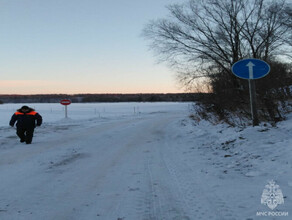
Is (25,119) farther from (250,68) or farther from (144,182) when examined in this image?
(250,68)

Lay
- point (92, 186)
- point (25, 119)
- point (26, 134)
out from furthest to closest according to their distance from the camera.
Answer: point (25, 119) → point (26, 134) → point (92, 186)

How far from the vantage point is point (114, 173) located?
5.01 m

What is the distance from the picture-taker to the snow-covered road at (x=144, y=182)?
3154 millimetres

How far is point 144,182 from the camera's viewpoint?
4367 millimetres

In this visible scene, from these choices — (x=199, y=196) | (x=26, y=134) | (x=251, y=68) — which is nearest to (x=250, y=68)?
(x=251, y=68)

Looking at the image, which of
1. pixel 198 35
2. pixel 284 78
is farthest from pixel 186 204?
pixel 198 35

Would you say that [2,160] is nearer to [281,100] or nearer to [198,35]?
[281,100]

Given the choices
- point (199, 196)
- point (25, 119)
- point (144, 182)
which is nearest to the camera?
point (199, 196)

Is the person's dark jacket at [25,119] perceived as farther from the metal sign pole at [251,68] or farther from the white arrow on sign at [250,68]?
the white arrow on sign at [250,68]

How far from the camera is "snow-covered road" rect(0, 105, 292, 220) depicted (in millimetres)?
3154

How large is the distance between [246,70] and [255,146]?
2429mm

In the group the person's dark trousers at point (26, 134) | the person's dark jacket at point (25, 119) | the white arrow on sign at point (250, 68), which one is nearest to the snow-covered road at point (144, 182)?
the white arrow on sign at point (250, 68)

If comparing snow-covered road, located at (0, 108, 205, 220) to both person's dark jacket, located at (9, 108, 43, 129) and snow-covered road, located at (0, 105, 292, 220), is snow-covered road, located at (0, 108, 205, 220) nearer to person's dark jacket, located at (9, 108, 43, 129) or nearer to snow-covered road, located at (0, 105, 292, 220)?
snow-covered road, located at (0, 105, 292, 220)

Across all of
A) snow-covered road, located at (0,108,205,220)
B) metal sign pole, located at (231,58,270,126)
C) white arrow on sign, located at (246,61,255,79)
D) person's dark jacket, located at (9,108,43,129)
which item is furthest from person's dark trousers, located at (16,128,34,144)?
white arrow on sign, located at (246,61,255,79)
